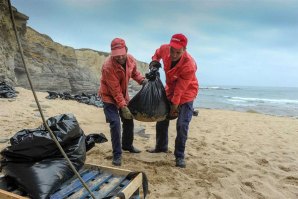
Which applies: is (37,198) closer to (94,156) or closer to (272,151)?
(94,156)

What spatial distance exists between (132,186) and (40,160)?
87 cm

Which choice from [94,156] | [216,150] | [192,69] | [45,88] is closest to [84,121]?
[94,156]

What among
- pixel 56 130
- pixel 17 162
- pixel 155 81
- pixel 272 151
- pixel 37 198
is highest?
pixel 155 81

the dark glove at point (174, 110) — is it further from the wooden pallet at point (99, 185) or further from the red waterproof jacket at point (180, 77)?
the wooden pallet at point (99, 185)

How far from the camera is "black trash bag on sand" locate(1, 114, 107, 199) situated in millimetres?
2356

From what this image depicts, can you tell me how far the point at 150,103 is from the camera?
370 cm

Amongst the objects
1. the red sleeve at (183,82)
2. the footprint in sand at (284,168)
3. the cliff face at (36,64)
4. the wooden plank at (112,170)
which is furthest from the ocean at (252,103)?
the wooden plank at (112,170)

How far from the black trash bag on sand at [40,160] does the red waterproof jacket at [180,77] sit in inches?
60.9

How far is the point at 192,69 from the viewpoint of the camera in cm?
375

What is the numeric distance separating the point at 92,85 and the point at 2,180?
24.0m

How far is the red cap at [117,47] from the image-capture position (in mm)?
3495

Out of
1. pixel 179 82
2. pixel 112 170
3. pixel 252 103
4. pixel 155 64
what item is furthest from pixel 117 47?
pixel 252 103

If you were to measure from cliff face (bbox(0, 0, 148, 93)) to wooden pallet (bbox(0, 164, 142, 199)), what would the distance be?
42.3 feet

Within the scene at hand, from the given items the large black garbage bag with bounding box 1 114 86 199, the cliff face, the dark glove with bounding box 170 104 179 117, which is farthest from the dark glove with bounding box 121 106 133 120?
the cliff face
